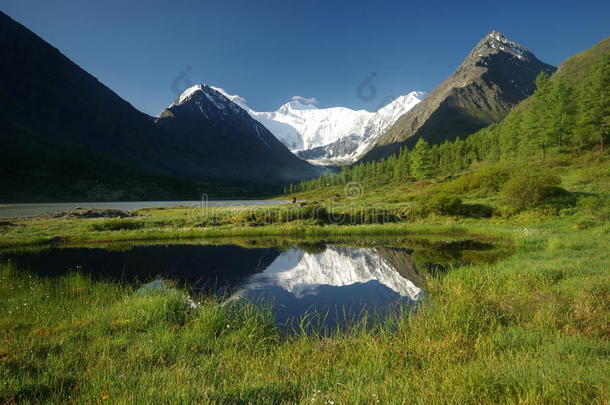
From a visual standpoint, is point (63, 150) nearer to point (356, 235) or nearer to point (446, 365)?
point (356, 235)

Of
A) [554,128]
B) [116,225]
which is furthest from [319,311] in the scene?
[554,128]

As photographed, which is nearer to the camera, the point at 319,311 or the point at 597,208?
the point at 319,311

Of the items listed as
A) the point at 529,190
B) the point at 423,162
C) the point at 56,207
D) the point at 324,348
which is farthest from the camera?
the point at 423,162

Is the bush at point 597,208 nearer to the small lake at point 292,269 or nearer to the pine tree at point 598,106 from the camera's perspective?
the small lake at point 292,269

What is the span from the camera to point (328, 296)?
16.1 m

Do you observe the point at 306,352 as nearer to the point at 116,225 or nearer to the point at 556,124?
the point at 116,225

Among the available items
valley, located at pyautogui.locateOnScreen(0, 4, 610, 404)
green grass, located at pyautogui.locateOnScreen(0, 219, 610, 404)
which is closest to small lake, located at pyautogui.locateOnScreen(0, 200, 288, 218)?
valley, located at pyautogui.locateOnScreen(0, 4, 610, 404)

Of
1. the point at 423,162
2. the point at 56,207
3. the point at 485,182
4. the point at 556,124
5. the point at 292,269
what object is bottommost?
the point at 292,269

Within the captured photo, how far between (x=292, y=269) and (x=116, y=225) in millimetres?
35757

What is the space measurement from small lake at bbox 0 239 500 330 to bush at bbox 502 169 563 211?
52.7ft

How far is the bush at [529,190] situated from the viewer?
40625 millimetres

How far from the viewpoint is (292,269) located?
23.2 meters

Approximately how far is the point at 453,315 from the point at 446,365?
338cm

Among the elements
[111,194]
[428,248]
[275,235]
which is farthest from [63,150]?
[428,248]
